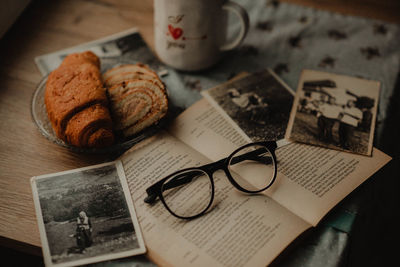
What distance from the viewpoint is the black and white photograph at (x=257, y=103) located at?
0.76 metres

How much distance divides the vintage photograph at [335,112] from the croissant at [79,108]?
13.6 inches

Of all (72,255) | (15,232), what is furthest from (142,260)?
(15,232)

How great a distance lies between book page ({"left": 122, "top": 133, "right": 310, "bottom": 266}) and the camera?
590 mm

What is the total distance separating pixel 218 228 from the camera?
0.62m

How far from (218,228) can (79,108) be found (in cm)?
30

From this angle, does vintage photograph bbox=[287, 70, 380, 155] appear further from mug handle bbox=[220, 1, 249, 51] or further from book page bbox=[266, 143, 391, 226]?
mug handle bbox=[220, 1, 249, 51]

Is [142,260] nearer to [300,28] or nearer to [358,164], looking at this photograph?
[358,164]

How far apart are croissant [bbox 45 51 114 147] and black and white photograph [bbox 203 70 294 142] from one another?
0.23 meters

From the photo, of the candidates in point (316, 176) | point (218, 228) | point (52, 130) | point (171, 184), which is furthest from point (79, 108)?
point (316, 176)

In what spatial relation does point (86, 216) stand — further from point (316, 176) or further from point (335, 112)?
point (335, 112)

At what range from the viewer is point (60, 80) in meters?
0.69

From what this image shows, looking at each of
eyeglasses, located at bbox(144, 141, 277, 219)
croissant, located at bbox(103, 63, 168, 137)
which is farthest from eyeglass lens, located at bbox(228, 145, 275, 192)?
croissant, located at bbox(103, 63, 168, 137)

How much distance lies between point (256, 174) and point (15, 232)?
403mm

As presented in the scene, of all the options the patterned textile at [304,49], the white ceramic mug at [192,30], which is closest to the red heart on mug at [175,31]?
the white ceramic mug at [192,30]
